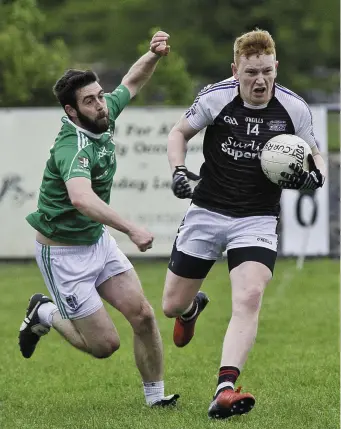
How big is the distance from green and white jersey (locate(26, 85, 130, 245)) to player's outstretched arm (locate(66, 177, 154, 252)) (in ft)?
0.76

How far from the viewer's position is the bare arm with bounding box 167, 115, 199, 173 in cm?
788

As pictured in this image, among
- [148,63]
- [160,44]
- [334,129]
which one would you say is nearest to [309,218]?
[148,63]

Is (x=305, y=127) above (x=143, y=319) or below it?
above

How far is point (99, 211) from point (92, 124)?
840 mm

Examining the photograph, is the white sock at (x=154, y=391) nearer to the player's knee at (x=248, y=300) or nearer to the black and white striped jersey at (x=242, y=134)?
the player's knee at (x=248, y=300)

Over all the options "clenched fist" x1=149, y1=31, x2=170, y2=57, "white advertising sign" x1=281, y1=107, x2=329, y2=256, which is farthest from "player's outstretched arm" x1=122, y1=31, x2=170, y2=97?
"white advertising sign" x1=281, y1=107, x2=329, y2=256

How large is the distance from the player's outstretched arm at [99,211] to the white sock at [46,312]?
140 centimetres

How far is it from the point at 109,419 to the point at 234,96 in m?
2.17

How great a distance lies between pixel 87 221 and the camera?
798 centimetres

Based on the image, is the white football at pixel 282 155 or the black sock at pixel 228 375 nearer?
the black sock at pixel 228 375

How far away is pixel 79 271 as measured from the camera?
26.3ft

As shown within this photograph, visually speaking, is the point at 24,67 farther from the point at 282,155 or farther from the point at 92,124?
the point at 282,155

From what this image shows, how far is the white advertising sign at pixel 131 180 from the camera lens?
17.5 m

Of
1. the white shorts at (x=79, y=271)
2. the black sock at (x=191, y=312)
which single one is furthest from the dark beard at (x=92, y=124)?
the black sock at (x=191, y=312)
